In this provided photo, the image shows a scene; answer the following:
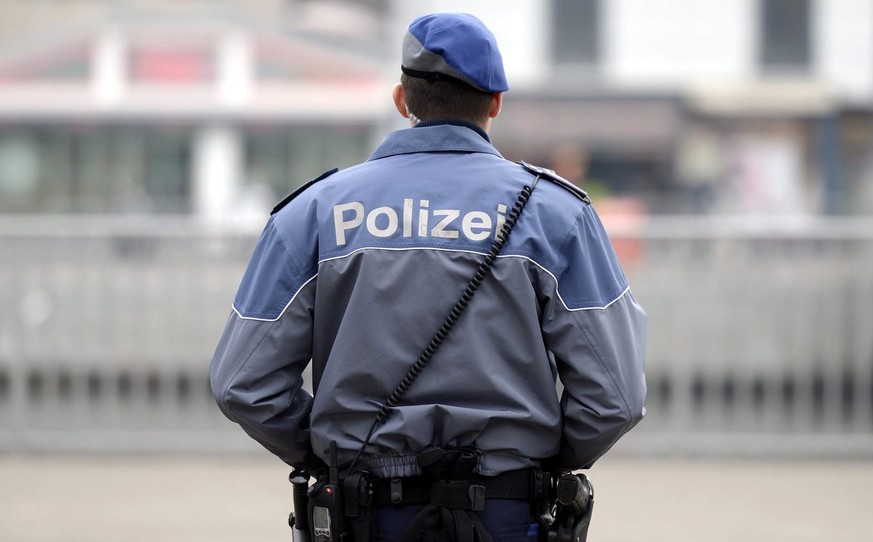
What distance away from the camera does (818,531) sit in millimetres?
5953

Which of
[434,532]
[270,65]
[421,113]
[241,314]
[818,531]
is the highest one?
[270,65]

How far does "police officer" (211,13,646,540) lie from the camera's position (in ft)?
Result: 8.65

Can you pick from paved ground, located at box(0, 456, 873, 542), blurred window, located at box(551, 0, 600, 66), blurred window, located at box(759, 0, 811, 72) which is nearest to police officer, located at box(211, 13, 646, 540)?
paved ground, located at box(0, 456, 873, 542)

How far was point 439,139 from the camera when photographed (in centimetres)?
276

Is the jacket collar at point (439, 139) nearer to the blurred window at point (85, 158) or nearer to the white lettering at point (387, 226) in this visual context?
the white lettering at point (387, 226)

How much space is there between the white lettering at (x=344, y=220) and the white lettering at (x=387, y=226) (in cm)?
2

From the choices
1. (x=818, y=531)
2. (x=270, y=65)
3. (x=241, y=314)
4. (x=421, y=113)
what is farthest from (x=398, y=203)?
(x=270, y=65)

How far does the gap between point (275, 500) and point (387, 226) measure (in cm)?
415

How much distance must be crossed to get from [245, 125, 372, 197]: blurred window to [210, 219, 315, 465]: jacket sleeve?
3082 centimetres

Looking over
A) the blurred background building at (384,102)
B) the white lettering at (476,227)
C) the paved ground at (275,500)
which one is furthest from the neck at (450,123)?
the blurred background building at (384,102)

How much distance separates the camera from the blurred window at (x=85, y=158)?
3409cm

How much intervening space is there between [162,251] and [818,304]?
13.1ft

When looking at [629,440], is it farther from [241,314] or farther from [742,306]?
[241,314]

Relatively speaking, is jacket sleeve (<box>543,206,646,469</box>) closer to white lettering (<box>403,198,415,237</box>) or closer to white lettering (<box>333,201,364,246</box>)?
white lettering (<box>403,198,415,237</box>)
